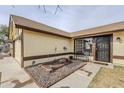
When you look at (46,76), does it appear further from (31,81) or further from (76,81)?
(76,81)

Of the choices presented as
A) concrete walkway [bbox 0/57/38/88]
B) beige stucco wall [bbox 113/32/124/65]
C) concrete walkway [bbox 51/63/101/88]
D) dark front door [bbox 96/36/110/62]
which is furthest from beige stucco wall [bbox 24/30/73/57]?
beige stucco wall [bbox 113/32/124/65]

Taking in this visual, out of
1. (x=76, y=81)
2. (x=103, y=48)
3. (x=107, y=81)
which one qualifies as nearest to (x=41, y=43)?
(x=76, y=81)

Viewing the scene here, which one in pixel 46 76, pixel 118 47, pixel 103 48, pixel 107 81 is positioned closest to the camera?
pixel 107 81

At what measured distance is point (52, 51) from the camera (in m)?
8.54

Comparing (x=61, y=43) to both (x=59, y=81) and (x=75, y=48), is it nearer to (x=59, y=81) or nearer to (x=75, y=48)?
(x=75, y=48)

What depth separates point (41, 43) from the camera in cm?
745

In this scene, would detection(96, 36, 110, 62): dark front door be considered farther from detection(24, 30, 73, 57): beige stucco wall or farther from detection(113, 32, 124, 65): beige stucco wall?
detection(24, 30, 73, 57): beige stucco wall

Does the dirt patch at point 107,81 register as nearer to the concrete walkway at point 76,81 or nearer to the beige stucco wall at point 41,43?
the concrete walkway at point 76,81

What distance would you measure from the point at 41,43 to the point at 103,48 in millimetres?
5624

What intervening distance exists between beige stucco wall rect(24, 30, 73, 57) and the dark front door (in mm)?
3697

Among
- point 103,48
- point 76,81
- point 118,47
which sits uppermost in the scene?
point 118,47

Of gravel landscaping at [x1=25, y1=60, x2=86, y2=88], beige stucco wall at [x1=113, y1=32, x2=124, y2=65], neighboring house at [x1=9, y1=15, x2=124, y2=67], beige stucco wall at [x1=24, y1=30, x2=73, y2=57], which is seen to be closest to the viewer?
gravel landscaping at [x1=25, y1=60, x2=86, y2=88]

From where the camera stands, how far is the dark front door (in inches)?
310
